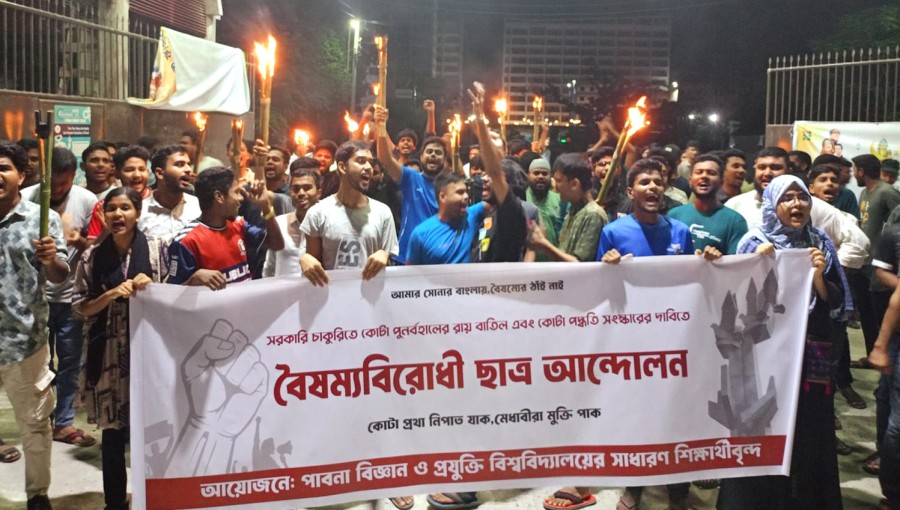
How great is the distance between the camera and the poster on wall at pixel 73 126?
963cm

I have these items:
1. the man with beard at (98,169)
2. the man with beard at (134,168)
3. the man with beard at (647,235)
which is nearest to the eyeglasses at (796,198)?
the man with beard at (647,235)

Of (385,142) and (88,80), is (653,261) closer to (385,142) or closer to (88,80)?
(385,142)

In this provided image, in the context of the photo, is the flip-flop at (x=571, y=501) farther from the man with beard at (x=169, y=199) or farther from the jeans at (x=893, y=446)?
the man with beard at (x=169, y=199)

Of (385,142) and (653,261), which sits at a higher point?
(385,142)

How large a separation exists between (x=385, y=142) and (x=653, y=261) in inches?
95.6

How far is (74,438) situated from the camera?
539 cm

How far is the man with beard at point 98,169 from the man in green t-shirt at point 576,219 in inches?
130

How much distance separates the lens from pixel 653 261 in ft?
13.0

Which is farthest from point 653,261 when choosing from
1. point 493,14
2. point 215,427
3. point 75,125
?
point 493,14

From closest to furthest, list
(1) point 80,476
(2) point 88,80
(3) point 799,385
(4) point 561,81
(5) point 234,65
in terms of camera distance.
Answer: (3) point 799,385 < (1) point 80,476 < (2) point 88,80 < (5) point 234,65 < (4) point 561,81

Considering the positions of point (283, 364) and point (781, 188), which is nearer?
point (283, 364)

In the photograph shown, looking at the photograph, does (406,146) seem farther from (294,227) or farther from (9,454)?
(9,454)

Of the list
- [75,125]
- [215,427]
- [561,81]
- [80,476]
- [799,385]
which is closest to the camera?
[215,427]

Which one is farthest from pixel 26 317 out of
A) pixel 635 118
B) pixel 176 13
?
pixel 176 13
